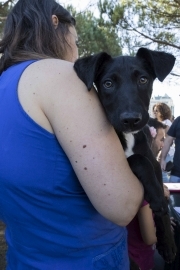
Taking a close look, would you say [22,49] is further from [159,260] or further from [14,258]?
[159,260]

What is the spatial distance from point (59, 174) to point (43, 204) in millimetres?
123

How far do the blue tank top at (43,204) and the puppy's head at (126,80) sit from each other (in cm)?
27

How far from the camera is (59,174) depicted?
4.61 ft

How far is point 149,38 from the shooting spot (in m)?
12.8

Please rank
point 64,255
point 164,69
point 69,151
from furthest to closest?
point 164,69 → point 64,255 → point 69,151

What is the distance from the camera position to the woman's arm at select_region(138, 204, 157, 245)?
211 centimetres

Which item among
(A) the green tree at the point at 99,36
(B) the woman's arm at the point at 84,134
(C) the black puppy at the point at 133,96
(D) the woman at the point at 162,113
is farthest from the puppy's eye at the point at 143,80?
(A) the green tree at the point at 99,36

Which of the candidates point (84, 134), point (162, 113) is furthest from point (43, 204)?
point (162, 113)

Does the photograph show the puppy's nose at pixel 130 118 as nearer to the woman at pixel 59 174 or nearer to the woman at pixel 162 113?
the woman at pixel 59 174

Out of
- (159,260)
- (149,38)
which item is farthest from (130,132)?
(149,38)

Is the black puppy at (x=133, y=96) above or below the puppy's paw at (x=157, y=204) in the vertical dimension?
above

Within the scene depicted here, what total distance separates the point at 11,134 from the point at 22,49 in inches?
18.3

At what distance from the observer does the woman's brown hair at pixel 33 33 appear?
1710 mm

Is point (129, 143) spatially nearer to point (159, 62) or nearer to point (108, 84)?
point (108, 84)
